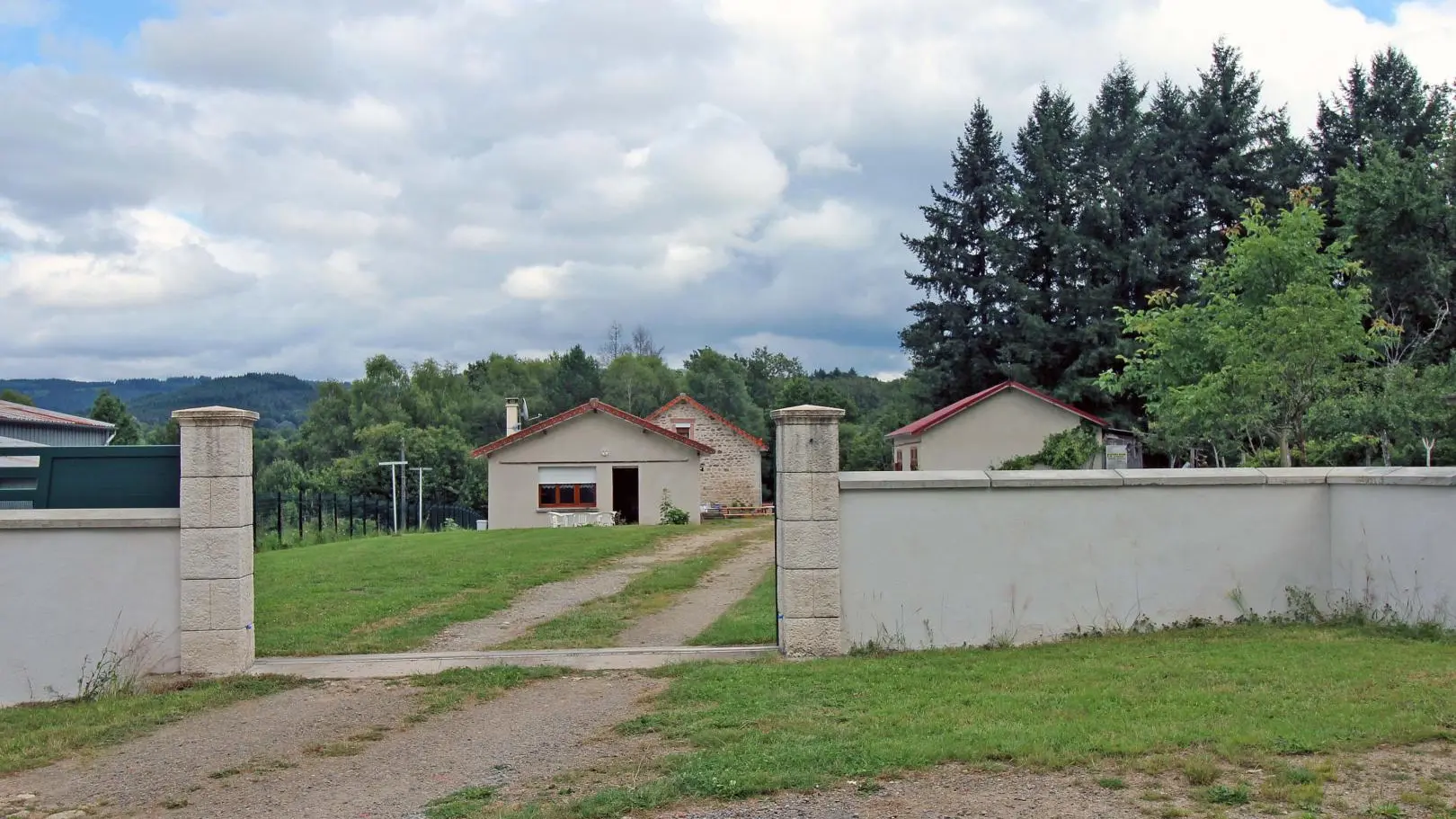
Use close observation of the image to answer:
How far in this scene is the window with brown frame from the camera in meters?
36.6

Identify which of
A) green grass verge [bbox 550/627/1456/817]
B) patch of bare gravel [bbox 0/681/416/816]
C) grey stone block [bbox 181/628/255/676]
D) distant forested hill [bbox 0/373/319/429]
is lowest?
patch of bare gravel [bbox 0/681/416/816]

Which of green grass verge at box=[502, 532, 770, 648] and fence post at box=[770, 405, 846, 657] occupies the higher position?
fence post at box=[770, 405, 846, 657]

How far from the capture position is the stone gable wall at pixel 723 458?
4719 cm

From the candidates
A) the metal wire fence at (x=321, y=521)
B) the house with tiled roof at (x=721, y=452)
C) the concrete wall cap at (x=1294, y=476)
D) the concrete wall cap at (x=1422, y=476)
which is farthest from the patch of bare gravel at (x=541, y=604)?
the house with tiled roof at (x=721, y=452)

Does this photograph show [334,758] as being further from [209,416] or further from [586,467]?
[586,467]

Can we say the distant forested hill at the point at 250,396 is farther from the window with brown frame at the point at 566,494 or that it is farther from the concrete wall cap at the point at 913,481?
the concrete wall cap at the point at 913,481

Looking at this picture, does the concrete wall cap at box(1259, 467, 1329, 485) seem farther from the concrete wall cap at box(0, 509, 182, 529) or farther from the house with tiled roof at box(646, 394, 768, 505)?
the house with tiled roof at box(646, 394, 768, 505)

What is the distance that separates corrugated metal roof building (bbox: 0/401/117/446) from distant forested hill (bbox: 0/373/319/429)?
167 feet

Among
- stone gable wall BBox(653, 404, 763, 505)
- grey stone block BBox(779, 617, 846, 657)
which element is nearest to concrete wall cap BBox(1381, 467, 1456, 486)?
grey stone block BBox(779, 617, 846, 657)

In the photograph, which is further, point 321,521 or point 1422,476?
point 321,521

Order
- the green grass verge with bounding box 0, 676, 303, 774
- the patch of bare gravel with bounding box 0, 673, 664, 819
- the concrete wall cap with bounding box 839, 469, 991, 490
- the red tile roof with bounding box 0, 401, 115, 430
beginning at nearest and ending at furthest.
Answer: the patch of bare gravel with bounding box 0, 673, 664, 819, the green grass verge with bounding box 0, 676, 303, 774, the concrete wall cap with bounding box 839, 469, 991, 490, the red tile roof with bounding box 0, 401, 115, 430

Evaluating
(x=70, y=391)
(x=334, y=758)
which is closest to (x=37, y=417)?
(x=334, y=758)

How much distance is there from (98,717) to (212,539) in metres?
1.62

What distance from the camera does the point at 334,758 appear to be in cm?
683
